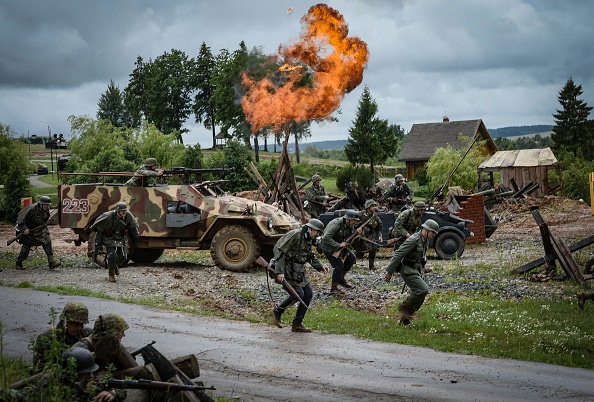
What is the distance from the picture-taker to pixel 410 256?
13906 mm

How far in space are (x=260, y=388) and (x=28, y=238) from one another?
13.1 metres

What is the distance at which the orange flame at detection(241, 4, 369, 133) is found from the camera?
87.4 ft

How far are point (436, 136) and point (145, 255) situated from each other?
5064 centimetres

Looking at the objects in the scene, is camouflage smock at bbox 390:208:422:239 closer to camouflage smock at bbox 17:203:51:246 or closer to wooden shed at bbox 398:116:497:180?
camouflage smock at bbox 17:203:51:246

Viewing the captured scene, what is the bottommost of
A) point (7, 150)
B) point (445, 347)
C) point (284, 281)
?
point (445, 347)

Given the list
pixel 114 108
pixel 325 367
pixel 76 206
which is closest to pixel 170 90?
pixel 114 108

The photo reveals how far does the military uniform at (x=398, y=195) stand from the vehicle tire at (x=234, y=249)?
5630 millimetres

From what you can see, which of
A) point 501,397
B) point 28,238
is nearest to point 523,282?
point 501,397

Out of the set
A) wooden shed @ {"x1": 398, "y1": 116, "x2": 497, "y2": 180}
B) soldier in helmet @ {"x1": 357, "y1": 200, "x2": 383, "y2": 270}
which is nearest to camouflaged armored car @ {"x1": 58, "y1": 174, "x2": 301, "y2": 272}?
soldier in helmet @ {"x1": 357, "y1": 200, "x2": 383, "y2": 270}

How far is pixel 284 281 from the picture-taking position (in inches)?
520

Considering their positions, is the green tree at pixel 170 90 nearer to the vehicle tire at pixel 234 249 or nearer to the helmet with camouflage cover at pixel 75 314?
the vehicle tire at pixel 234 249

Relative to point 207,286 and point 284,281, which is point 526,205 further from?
point 284,281

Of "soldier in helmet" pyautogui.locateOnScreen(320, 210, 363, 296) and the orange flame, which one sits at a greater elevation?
the orange flame

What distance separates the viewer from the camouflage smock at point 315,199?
2738cm
